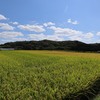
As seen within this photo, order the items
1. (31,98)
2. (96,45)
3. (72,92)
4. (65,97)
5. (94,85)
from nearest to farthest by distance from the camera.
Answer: (31,98), (65,97), (72,92), (94,85), (96,45)

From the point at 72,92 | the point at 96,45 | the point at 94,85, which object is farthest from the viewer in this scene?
the point at 96,45

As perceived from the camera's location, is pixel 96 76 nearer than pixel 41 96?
No

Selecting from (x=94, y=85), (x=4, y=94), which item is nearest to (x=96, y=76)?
(x=94, y=85)

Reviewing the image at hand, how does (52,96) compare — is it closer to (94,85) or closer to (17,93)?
(17,93)

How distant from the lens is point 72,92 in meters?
9.19

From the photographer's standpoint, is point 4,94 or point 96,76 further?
point 96,76

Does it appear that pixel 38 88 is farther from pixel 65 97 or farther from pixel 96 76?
pixel 96 76

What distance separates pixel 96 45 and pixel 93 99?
231 ft

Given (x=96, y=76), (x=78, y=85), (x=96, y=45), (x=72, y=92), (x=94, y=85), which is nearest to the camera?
(x=72, y=92)

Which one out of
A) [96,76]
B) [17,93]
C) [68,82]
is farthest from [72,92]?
[96,76]

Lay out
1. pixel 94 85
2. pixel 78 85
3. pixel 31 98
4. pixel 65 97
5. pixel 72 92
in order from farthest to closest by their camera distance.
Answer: pixel 94 85, pixel 78 85, pixel 72 92, pixel 65 97, pixel 31 98

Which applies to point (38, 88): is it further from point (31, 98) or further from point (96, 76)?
point (96, 76)

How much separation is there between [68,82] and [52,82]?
2.29 feet

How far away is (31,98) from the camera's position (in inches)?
313
